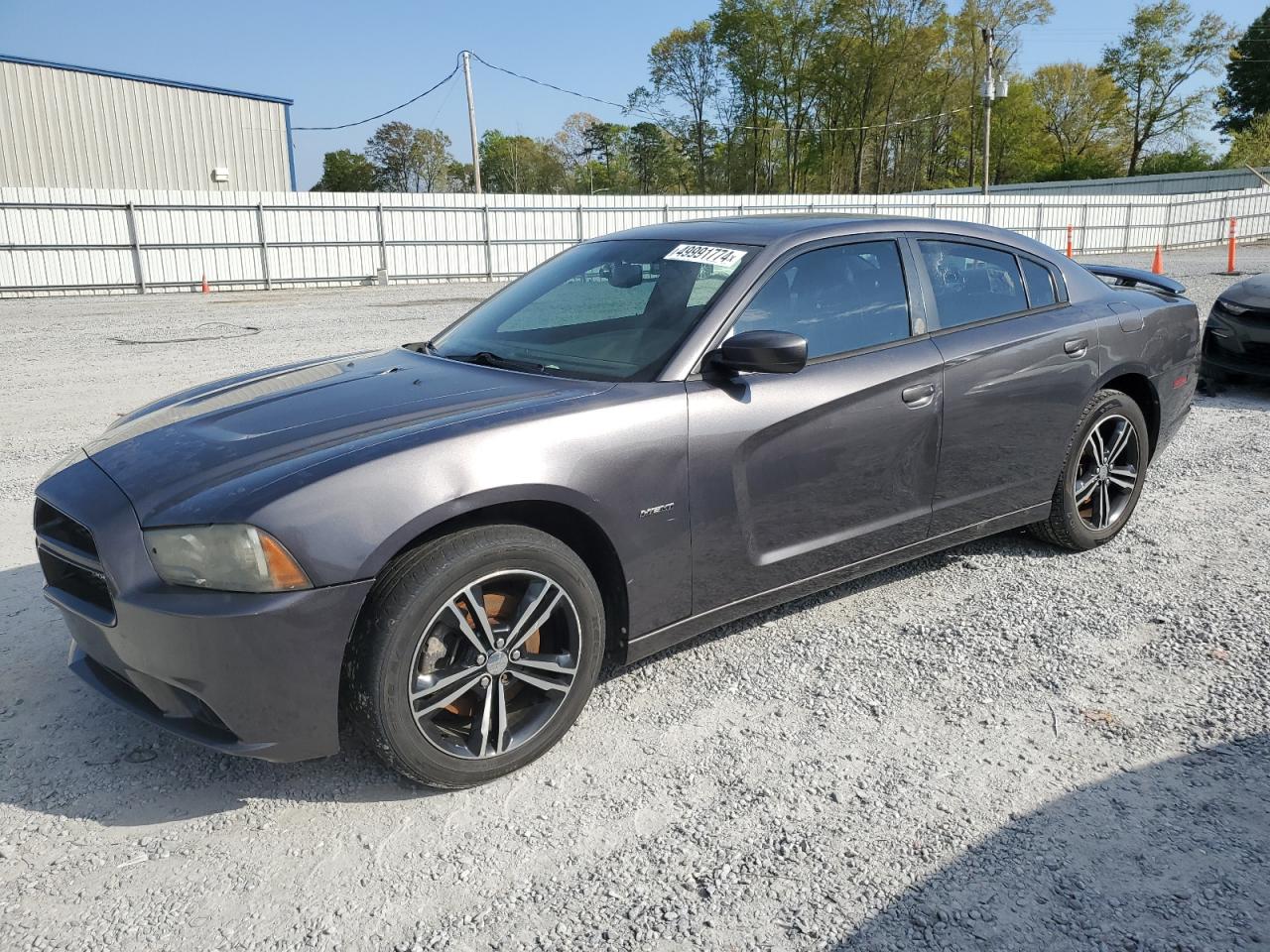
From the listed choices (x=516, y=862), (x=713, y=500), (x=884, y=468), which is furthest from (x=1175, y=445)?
(x=516, y=862)

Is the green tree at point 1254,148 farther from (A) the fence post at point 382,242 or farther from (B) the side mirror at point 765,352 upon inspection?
(B) the side mirror at point 765,352

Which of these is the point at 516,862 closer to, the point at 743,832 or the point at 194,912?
the point at 743,832

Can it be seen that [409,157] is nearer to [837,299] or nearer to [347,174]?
[347,174]

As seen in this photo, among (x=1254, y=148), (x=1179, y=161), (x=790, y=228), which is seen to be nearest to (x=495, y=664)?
(x=790, y=228)

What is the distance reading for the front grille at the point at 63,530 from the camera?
2.60m

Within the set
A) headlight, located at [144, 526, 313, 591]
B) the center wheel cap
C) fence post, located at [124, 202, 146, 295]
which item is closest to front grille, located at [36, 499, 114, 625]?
headlight, located at [144, 526, 313, 591]

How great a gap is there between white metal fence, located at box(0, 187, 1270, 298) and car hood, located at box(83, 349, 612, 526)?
1619cm

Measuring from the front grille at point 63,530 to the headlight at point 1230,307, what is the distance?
8.52m

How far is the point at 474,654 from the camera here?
262 centimetres

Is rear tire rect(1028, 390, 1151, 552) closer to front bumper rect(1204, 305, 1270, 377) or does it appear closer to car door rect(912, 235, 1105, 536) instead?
car door rect(912, 235, 1105, 536)

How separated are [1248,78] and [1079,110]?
39.2ft

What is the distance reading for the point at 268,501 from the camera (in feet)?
7.67

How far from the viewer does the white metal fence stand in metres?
20.4

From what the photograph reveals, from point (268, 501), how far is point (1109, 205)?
117 ft
